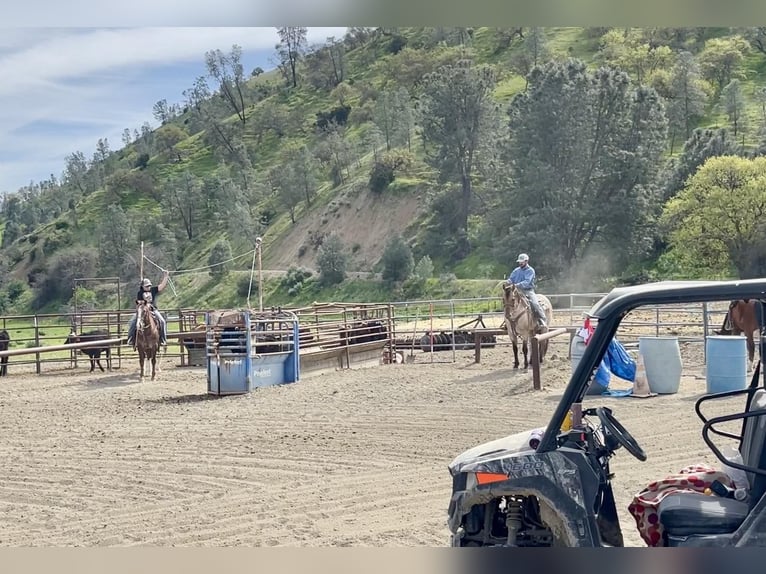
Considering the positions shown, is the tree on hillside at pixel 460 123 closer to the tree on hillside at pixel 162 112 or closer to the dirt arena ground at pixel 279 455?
the dirt arena ground at pixel 279 455

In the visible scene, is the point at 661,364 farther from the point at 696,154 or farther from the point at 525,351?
the point at 696,154

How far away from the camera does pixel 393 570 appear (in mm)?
4398

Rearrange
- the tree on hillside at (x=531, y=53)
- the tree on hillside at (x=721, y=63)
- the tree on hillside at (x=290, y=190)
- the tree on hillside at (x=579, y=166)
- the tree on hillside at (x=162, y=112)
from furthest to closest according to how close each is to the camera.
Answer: the tree on hillside at (x=162, y=112) < the tree on hillside at (x=531, y=53) < the tree on hillside at (x=290, y=190) < the tree on hillside at (x=721, y=63) < the tree on hillside at (x=579, y=166)

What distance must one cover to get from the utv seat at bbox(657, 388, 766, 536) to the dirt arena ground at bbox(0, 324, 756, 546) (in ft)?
5.72

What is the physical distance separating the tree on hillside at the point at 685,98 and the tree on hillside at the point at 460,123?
1024 centimetres

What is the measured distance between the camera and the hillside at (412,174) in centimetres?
3897

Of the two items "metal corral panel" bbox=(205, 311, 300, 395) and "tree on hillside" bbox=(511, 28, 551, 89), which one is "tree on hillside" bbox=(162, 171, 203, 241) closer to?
"tree on hillside" bbox=(511, 28, 551, 89)

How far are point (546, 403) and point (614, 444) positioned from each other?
753 cm

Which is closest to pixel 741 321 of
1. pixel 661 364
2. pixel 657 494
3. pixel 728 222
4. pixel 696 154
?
pixel 661 364

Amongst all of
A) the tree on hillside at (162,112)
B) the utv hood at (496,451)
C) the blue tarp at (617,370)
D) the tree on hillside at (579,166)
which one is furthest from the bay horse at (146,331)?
the tree on hillside at (162,112)

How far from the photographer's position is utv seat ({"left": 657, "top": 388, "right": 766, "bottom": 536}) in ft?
9.91

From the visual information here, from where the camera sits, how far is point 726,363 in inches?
417

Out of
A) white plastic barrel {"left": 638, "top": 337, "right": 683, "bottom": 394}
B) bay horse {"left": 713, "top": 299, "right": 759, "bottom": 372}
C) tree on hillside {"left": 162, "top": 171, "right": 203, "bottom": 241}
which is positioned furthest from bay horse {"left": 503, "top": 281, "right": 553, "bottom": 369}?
tree on hillside {"left": 162, "top": 171, "right": 203, "bottom": 241}
